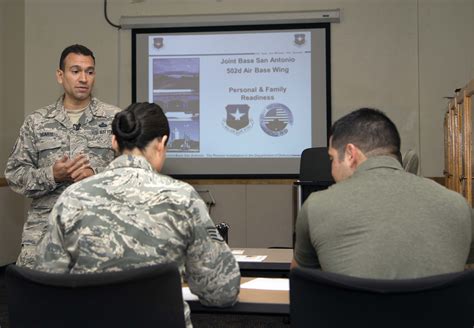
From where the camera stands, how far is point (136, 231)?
1384 millimetres

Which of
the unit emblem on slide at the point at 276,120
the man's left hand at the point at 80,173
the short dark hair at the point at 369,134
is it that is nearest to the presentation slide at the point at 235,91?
the unit emblem on slide at the point at 276,120

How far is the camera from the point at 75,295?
121cm

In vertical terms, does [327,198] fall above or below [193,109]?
below

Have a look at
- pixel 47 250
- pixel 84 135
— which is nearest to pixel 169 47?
pixel 84 135

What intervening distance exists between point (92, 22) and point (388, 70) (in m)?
3.02

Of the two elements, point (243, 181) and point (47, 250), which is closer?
point (47, 250)

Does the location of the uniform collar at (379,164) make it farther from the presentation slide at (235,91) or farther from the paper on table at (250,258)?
the presentation slide at (235,91)

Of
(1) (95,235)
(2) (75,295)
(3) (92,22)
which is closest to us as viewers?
(2) (75,295)

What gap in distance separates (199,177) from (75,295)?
4.41 m

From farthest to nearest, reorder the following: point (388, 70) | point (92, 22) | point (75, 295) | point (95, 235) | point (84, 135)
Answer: point (92, 22) < point (388, 70) < point (84, 135) < point (95, 235) < point (75, 295)

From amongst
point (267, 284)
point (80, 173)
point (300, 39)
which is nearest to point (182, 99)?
point (300, 39)

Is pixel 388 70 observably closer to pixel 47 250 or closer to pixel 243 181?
pixel 243 181

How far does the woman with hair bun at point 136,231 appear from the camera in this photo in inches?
54.6

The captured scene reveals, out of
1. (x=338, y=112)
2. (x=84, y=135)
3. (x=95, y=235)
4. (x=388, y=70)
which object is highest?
(x=388, y=70)
